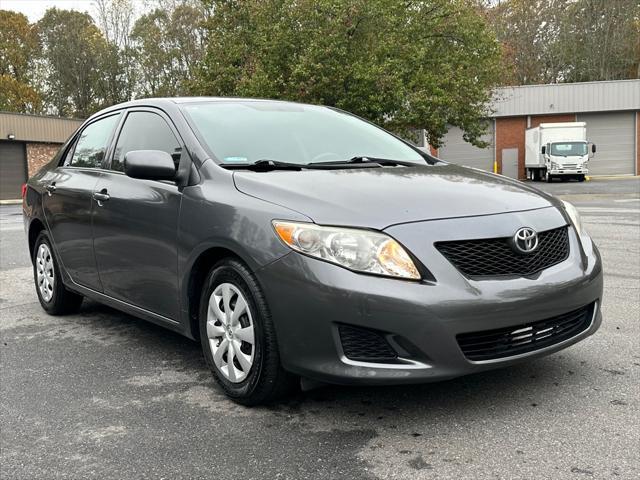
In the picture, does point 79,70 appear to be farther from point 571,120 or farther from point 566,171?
point 571,120

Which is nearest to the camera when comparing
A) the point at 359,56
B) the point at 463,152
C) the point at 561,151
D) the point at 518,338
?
the point at 518,338

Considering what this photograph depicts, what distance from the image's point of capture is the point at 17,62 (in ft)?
160

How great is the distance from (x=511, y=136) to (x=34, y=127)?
28642mm

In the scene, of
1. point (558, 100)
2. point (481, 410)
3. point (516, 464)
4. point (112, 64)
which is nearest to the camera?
point (516, 464)

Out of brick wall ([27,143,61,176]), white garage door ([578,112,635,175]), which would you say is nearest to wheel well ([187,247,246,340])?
brick wall ([27,143,61,176])

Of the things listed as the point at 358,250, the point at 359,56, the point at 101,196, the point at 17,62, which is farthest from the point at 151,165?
the point at 17,62

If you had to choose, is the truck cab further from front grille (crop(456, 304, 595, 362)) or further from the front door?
front grille (crop(456, 304, 595, 362))

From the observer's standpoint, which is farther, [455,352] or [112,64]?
[112,64]

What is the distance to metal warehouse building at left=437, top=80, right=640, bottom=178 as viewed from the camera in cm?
4047

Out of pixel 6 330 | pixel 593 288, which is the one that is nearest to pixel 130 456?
pixel 593 288

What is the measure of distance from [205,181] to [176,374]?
1173 millimetres

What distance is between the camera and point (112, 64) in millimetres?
45562

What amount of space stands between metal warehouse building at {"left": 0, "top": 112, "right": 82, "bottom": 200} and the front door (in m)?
34.0

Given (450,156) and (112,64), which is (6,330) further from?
(112,64)
